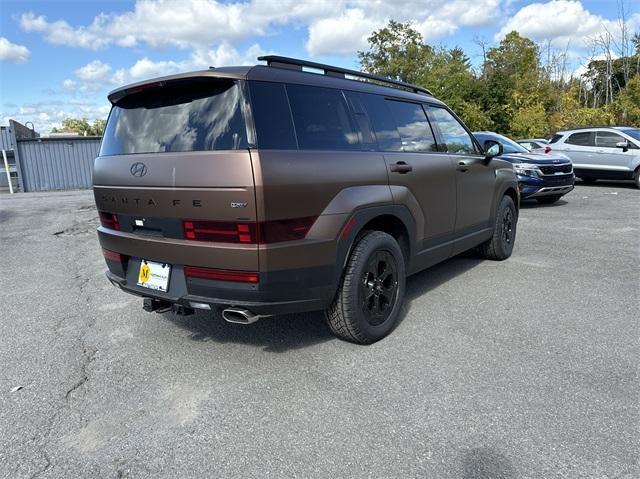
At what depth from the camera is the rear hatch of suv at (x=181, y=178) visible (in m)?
2.83

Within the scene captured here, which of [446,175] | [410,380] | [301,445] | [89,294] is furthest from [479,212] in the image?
[89,294]

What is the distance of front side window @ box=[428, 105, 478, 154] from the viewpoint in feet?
15.8

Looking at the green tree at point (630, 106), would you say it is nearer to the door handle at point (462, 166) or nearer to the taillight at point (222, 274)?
the door handle at point (462, 166)

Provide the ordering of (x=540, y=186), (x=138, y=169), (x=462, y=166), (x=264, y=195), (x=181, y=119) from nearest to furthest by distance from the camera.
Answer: (x=264, y=195), (x=181, y=119), (x=138, y=169), (x=462, y=166), (x=540, y=186)

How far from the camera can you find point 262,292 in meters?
2.94

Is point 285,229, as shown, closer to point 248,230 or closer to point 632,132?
point 248,230

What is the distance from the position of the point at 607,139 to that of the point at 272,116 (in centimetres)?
1369

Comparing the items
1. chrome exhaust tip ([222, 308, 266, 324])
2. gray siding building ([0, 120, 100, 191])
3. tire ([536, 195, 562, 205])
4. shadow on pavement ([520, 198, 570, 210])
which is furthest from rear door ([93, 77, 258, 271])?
gray siding building ([0, 120, 100, 191])

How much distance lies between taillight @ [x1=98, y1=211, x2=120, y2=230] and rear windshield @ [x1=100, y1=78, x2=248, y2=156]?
46cm

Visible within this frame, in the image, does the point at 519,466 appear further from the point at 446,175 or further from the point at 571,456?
the point at 446,175

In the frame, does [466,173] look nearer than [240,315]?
No

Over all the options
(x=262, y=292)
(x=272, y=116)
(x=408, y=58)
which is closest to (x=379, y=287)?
(x=262, y=292)

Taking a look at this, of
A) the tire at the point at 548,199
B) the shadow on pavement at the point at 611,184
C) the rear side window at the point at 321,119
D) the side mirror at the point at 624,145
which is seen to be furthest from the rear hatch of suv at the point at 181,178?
the shadow on pavement at the point at 611,184

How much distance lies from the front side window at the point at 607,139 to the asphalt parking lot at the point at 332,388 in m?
10.3
